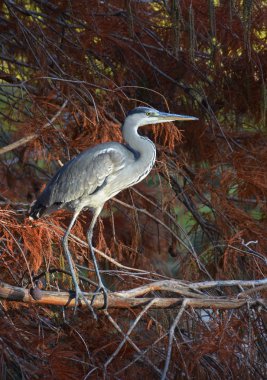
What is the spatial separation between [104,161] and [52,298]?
0.71 m

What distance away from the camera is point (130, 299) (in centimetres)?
236

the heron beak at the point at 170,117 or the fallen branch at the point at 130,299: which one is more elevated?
the heron beak at the point at 170,117

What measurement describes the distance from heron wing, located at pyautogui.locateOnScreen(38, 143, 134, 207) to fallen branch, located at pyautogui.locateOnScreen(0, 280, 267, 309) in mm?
522

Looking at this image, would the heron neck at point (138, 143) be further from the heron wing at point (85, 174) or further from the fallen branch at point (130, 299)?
the fallen branch at point (130, 299)

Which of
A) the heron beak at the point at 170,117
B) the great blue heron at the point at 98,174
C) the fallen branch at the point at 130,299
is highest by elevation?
the heron beak at the point at 170,117

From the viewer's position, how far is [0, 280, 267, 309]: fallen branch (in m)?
2.24

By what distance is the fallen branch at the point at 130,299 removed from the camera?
2.24m

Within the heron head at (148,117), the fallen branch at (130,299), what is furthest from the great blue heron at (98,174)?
the fallen branch at (130,299)

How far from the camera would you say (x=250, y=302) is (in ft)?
8.10

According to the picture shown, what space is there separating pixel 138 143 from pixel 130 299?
781 millimetres

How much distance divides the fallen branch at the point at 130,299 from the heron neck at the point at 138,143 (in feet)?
2.01

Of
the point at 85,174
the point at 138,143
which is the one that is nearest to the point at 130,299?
the point at 85,174

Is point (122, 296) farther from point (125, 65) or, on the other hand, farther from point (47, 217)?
point (125, 65)

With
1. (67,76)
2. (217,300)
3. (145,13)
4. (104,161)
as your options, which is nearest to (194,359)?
(217,300)
